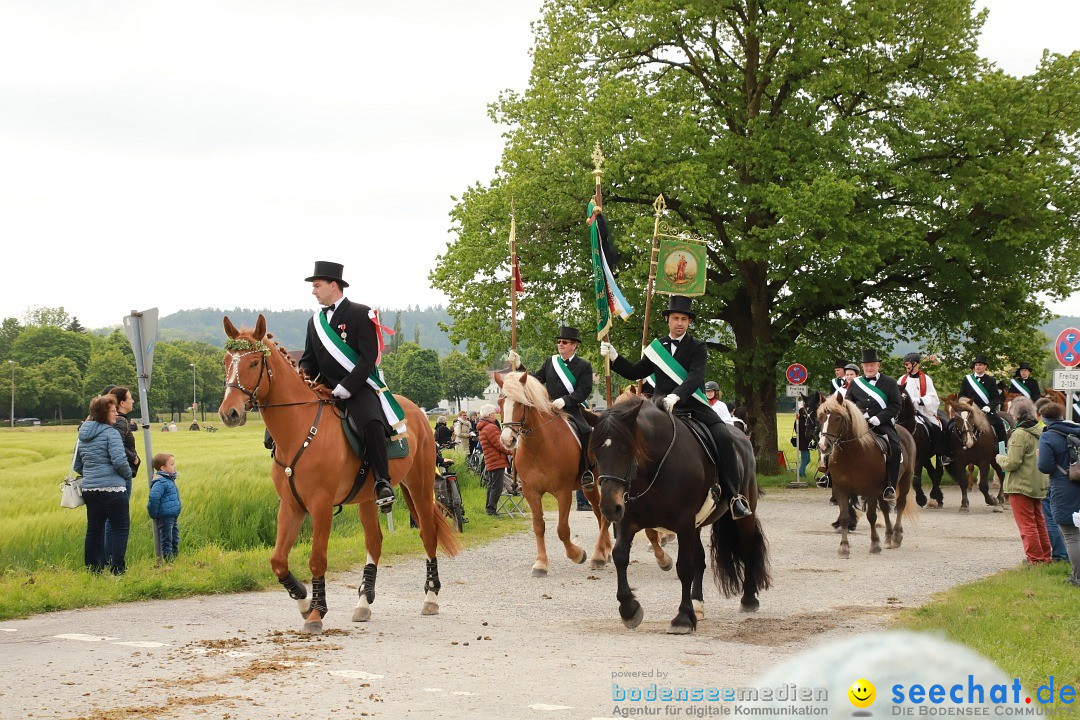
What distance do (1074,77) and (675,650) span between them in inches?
960

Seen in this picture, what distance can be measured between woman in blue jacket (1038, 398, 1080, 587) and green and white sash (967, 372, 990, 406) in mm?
12862

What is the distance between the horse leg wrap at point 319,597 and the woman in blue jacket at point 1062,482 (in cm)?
750

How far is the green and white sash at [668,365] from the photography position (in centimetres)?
1019

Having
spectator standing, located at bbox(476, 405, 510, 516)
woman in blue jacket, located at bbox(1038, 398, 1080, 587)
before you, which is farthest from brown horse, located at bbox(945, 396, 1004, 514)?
woman in blue jacket, located at bbox(1038, 398, 1080, 587)

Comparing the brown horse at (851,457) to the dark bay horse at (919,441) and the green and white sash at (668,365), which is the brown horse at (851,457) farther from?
the green and white sash at (668,365)

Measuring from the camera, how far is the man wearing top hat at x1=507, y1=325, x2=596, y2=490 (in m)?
13.5

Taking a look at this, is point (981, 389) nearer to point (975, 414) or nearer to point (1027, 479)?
point (975, 414)

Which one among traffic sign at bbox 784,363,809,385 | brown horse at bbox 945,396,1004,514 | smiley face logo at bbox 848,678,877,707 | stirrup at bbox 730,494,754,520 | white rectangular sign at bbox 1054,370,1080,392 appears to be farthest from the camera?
traffic sign at bbox 784,363,809,385

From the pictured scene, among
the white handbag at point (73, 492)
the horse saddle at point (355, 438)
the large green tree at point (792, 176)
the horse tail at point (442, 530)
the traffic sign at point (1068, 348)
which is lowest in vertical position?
the horse tail at point (442, 530)

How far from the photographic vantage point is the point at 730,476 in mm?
9781

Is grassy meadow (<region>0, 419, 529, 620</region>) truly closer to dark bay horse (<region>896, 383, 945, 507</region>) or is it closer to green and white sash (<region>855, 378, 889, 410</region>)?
green and white sash (<region>855, 378, 889, 410</region>)

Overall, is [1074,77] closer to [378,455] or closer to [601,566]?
[601,566]

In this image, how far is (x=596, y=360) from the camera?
96.0ft

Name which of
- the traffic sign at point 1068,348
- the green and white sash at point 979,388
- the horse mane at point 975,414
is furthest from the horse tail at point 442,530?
the green and white sash at point 979,388
